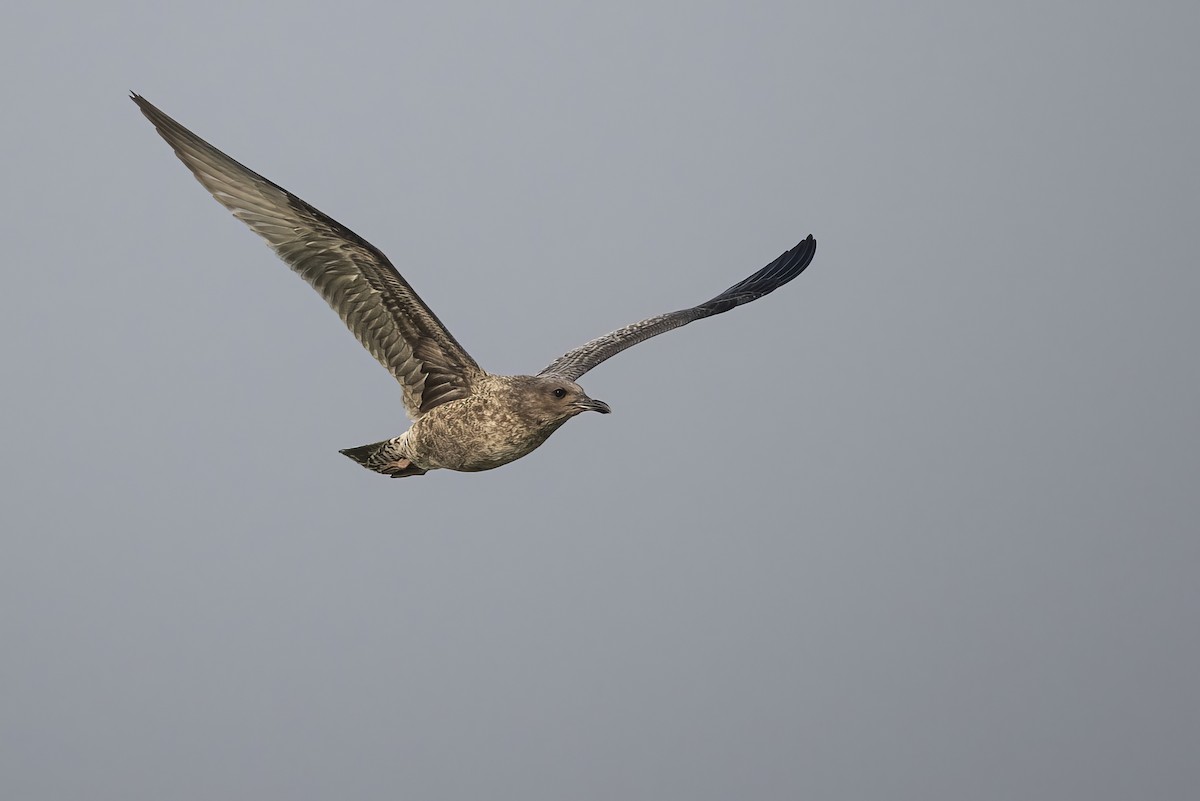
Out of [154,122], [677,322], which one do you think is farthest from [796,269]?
[154,122]

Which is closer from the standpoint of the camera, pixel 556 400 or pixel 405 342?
pixel 556 400

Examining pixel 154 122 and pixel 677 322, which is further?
pixel 677 322

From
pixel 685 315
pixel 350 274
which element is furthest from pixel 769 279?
pixel 350 274

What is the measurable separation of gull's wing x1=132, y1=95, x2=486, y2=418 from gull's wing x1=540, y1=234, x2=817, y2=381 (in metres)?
1.08

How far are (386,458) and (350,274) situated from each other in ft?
5.09

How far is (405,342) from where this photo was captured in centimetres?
916

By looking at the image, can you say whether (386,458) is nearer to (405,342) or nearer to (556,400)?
(405,342)

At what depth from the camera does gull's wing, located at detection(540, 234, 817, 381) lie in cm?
1070

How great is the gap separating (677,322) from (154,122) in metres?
4.68

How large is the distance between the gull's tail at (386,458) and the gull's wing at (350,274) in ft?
1.37

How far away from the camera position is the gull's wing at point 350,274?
836 centimetres

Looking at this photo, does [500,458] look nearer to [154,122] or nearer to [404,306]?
[404,306]

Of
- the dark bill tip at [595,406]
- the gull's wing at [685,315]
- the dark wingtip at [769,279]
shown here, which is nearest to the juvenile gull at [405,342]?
the dark bill tip at [595,406]

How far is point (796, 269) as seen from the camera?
1298 cm
